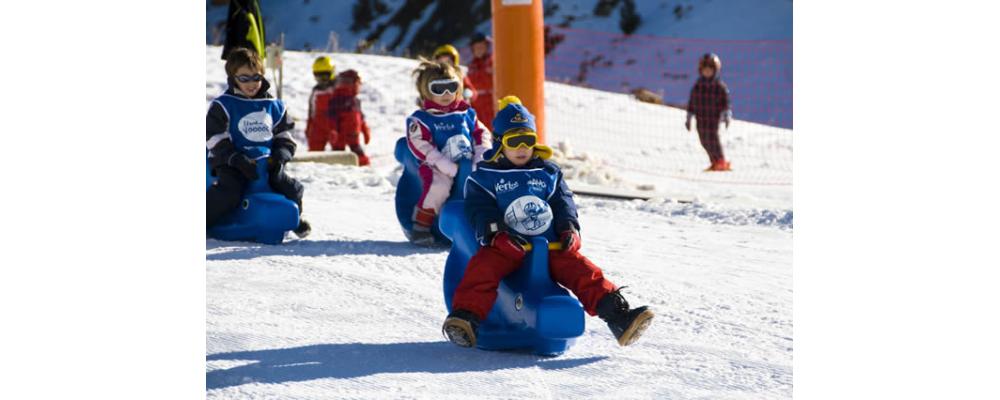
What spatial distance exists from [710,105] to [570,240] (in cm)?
780

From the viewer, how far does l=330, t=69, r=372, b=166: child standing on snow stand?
10.7 meters

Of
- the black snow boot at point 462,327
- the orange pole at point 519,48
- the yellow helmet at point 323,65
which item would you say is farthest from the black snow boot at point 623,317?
the yellow helmet at point 323,65

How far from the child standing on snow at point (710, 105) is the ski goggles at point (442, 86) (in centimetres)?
580

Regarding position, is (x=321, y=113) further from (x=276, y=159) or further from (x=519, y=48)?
(x=276, y=159)

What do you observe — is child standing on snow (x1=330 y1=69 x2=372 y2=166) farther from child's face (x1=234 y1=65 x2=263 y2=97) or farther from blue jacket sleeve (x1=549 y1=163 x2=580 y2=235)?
blue jacket sleeve (x1=549 y1=163 x2=580 y2=235)

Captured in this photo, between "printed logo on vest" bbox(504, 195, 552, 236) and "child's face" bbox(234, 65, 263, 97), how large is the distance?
7.39ft

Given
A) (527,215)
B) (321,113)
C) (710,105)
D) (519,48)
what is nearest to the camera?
(527,215)

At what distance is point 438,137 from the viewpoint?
5.76 m

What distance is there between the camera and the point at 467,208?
12.9 ft

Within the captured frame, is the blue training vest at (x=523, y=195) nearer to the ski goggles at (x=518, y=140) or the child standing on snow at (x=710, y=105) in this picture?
the ski goggles at (x=518, y=140)

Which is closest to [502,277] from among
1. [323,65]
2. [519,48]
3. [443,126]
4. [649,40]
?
[443,126]

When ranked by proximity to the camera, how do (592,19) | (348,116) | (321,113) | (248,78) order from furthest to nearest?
(592,19), (321,113), (348,116), (248,78)

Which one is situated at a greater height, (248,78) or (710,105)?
(710,105)

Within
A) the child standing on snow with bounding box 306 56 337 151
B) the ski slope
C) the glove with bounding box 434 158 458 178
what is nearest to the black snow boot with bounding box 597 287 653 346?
the ski slope
